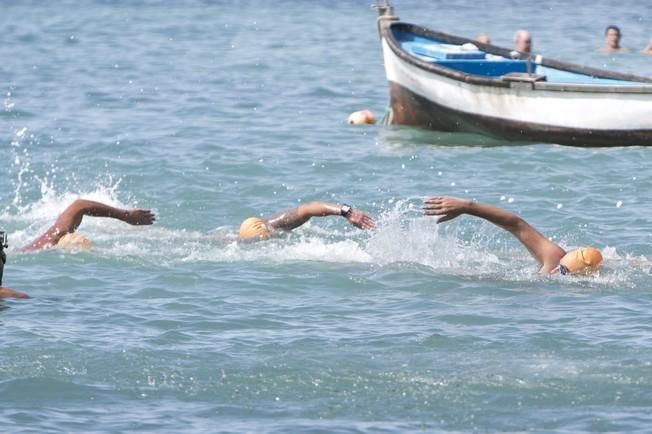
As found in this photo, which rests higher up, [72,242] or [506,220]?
[506,220]

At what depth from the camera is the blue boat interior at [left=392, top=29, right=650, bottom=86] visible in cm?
2105

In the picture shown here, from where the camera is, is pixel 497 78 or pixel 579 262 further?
pixel 497 78

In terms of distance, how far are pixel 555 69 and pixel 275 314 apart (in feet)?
36.0

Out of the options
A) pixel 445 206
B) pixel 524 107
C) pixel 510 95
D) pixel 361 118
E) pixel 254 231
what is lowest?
pixel 361 118

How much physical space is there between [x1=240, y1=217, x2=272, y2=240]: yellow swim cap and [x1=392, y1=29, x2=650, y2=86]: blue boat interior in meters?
7.41

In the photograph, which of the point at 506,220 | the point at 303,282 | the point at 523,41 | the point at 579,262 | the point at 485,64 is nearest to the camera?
the point at 506,220

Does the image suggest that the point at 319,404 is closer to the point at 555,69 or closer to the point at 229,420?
the point at 229,420

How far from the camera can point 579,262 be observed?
12.6 meters

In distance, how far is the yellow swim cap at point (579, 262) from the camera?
41.2 feet

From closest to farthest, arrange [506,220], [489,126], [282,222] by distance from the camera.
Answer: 1. [506,220]
2. [282,222]
3. [489,126]

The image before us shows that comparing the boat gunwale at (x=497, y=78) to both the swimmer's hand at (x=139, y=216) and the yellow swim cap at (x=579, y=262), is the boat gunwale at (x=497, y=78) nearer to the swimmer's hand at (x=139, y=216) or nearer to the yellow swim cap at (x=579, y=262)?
the yellow swim cap at (x=579, y=262)

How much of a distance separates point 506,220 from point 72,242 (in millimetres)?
4018

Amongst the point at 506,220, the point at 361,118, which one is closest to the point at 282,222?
the point at 506,220

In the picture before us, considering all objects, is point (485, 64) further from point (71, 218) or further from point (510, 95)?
point (71, 218)
